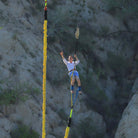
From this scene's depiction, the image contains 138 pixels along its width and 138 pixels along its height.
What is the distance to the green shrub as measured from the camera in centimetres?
1313

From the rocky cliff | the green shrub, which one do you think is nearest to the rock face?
the rocky cliff

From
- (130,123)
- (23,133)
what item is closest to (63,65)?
(130,123)

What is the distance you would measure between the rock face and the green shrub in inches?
203

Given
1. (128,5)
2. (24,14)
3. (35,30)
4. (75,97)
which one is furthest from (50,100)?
(128,5)

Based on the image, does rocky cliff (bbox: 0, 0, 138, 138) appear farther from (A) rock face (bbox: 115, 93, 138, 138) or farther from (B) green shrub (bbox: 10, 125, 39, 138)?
(A) rock face (bbox: 115, 93, 138, 138)

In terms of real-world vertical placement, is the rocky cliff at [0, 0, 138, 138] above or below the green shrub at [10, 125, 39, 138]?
above

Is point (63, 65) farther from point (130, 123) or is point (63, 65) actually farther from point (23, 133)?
point (23, 133)

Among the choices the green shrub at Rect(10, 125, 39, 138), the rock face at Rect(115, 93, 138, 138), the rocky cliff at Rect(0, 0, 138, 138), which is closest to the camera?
the green shrub at Rect(10, 125, 39, 138)

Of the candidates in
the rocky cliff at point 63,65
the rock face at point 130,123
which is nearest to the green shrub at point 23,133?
the rocky cliff at point 63,65

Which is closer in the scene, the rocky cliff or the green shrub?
the green shrub

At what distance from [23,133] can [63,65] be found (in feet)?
21.0

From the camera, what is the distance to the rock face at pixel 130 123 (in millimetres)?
14280

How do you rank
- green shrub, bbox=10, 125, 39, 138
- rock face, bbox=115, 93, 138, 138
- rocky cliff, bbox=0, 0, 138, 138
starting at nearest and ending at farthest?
1. green shrub, bbox=10, 125, 39, 138
2. rock face, bbox=115, 93, 138, 138
3. rocky cliff, bbox=0, 0, 138, 138

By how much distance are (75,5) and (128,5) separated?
5344 millimetres
